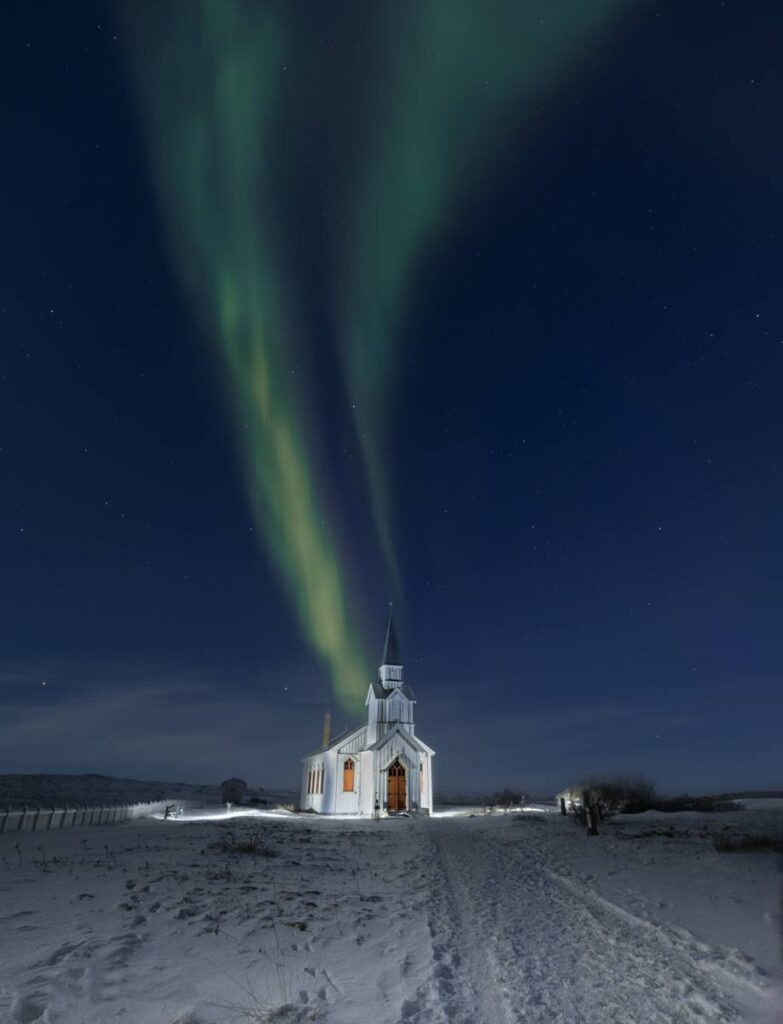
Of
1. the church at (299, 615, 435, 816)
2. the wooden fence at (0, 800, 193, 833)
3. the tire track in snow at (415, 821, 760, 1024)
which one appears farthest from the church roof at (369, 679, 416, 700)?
the tire track in snow at (415, 821, 760, 1024)

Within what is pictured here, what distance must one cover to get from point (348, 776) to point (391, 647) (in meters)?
12.1

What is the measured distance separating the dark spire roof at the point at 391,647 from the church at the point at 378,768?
299 cm

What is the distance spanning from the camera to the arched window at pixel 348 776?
46.6m

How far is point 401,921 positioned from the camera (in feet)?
32.4

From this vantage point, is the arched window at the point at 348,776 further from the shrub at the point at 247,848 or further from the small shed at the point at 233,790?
the shrub at the point at 247,848

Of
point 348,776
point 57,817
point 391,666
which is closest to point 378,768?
point 348,776

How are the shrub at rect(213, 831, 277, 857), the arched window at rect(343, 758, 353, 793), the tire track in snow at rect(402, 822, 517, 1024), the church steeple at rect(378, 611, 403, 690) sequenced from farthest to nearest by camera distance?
the church steeple at rect(378, 611, 403, 690), the arched window at rect(343, 758, 353, 793), the shrub at rect(213, 831, 277, 857), the tire track in snow at rect(402, 822, 517, 1024)

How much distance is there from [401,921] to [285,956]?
284cm

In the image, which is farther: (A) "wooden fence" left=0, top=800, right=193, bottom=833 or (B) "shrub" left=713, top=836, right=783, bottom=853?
(A) "wooden fence" left=0, top=800, right=193, bottom=833

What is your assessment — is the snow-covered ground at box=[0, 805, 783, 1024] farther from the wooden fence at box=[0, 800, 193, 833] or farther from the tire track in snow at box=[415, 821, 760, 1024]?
the wooden fence at box=[0, 800, 193, 833]

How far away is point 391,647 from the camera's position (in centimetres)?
5534

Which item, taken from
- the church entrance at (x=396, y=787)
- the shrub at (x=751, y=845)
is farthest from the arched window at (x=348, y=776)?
the shrub at (x=751, y=845)

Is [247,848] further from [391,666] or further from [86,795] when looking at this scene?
[86,795]

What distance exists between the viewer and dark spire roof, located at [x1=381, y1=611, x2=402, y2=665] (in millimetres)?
54409
